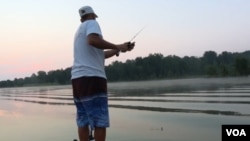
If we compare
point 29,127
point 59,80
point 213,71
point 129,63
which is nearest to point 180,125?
point 29,127

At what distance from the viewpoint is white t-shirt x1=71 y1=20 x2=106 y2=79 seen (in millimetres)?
4301

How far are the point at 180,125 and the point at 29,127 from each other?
4584 millimetres

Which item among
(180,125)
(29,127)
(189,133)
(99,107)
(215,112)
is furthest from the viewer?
(215,112)

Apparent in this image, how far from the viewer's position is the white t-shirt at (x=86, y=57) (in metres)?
4.30

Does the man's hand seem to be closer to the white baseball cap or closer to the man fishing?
the man fishing

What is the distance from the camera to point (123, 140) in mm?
8398

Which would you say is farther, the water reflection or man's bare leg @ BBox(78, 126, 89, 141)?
the water reflection

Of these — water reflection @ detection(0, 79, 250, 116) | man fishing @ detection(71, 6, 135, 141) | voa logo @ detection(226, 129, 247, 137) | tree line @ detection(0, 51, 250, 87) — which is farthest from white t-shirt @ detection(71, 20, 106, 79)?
tree line @ detection(0, 51, 250, 87)

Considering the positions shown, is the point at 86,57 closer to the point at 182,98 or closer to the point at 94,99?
the point at 94,99

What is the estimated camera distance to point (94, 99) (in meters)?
4.24

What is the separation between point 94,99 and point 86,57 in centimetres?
48

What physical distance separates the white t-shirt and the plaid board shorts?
0.25 feet

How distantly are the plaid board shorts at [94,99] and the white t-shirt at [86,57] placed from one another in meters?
0.08

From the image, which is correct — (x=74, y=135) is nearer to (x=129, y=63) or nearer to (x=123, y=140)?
(x=123, y=140)
